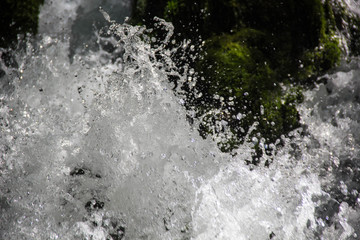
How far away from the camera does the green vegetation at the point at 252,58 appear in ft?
10.4

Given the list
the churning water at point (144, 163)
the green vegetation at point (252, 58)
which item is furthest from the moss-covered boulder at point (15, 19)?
the green vegetation at point (252, 58)

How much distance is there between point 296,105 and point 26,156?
2860 mm

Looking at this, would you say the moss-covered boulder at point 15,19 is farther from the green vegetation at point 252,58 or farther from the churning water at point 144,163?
the green vegetation at point 252,58

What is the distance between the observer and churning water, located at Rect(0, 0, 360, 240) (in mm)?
2625

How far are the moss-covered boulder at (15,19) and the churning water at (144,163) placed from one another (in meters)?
0.18

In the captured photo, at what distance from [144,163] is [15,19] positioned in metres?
2.43

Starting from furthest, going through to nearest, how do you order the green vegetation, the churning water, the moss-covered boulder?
the moss-covered boulder, the green vegetation, the churning water

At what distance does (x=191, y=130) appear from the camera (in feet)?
10.1

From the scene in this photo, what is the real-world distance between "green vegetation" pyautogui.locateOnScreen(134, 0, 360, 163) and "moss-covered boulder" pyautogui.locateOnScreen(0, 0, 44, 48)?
1.47 metres

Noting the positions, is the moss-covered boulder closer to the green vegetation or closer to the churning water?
the churning water

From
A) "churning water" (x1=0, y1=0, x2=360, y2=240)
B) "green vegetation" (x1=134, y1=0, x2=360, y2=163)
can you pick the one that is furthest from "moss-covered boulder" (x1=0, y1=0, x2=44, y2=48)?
"green vegetation" (x1=134, y1=0, x2=360, y2=163)

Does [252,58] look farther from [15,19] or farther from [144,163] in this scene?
[15,19]

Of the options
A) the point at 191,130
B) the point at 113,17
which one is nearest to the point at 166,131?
the point at 191,130

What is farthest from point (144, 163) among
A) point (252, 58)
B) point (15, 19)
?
point (15, 19)
